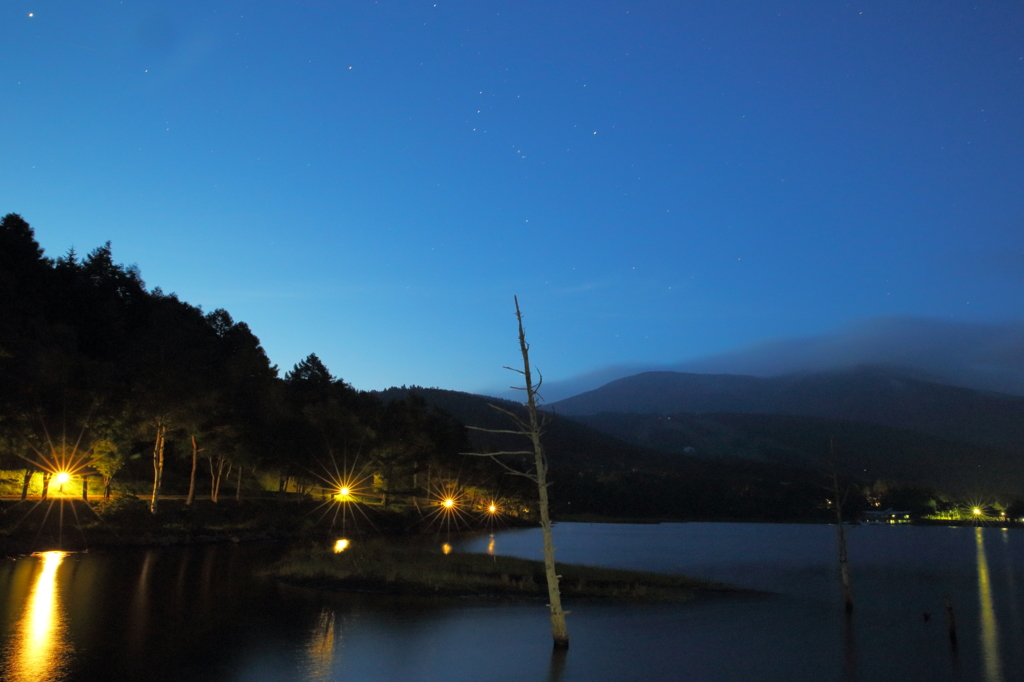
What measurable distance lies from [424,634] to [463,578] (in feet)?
33.1

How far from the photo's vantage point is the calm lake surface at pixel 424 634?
15062mm

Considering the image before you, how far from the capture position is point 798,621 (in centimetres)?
2534

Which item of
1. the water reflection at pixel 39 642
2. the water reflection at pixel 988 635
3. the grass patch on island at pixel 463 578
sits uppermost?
the water reflection at pixel 39 642

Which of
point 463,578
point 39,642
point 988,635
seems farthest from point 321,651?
point 988,635

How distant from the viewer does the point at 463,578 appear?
29.3m

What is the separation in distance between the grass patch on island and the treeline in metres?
21.1

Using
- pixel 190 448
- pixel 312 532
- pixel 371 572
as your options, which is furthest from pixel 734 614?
pixel 190 448

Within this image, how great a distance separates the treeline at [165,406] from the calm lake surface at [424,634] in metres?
13.9

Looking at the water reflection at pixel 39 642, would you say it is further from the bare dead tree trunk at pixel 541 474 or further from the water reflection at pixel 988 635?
the water reflection at pixel 988 635

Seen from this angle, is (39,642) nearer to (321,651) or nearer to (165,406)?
(321,651)

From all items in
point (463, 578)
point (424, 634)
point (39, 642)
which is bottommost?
point (424, 634)

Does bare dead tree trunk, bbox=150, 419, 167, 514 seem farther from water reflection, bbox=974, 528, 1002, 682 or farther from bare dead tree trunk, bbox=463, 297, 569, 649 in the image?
water reflection, bbox=974, 528, 1002, 682

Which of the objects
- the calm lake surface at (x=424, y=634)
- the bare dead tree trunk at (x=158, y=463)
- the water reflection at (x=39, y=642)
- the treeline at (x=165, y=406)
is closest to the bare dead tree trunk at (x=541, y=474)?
the calm lake surface at (x=424, y=634)

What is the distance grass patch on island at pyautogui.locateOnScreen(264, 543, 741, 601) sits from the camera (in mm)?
28141
